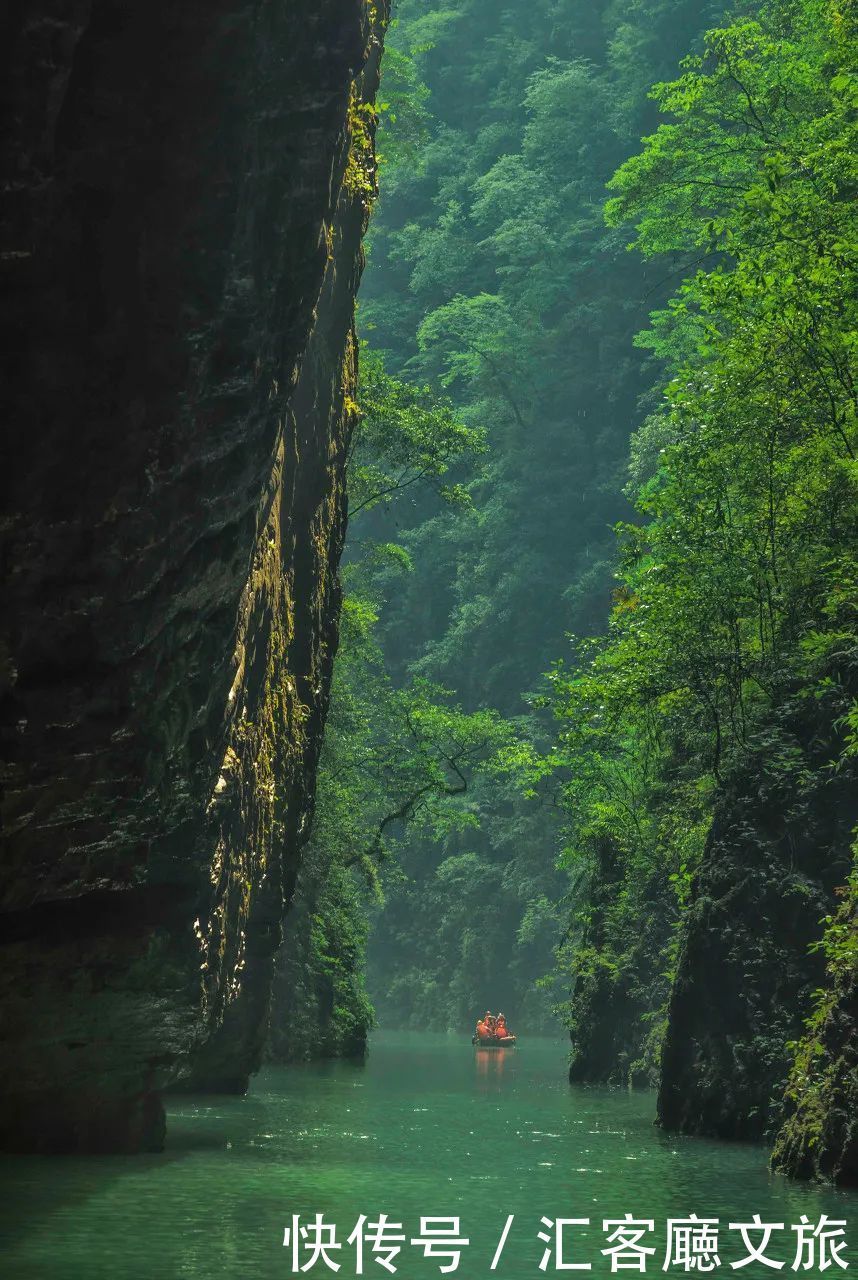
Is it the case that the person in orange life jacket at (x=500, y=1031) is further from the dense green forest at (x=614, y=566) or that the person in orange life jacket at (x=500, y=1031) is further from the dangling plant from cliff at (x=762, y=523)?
the dangling plant from cliff at (x=762, y=523)

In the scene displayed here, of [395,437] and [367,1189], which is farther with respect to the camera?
[395,437]

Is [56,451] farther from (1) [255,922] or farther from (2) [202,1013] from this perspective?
(1) [255,922]

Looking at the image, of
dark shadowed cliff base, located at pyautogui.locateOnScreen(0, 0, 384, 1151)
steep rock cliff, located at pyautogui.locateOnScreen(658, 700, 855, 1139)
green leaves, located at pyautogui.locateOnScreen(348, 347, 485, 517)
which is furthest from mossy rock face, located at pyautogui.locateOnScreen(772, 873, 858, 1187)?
green leaves, located at pyautogui.locateOnScreen(348, 347, 485, 517)

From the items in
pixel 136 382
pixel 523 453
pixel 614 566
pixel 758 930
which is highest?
pixel 523 453

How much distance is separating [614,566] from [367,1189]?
43.1 m

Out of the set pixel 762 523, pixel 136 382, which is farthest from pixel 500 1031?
pixel 136 382

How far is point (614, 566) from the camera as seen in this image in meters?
55.5

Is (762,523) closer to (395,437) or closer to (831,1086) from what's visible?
(831,1086)

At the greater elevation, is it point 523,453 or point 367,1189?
point 523,453

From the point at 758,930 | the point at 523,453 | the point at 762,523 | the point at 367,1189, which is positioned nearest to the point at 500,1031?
the point at 523,453

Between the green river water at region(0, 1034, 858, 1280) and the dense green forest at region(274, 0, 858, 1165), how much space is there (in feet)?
4.68

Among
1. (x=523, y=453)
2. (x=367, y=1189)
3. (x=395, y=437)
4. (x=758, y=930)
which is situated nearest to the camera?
(x=367, y=1189)

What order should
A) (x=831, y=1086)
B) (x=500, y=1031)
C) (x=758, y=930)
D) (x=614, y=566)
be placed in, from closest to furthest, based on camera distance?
(x=831, y=1086) → (x=758, y=930) → (x=500, y=1031) → (x=614, y=566)

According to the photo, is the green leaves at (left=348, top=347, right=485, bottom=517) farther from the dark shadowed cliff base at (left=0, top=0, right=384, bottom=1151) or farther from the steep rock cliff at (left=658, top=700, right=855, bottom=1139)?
the dark shadowed cliff base at (left=0, top=0, right=384, bottom=1151)
